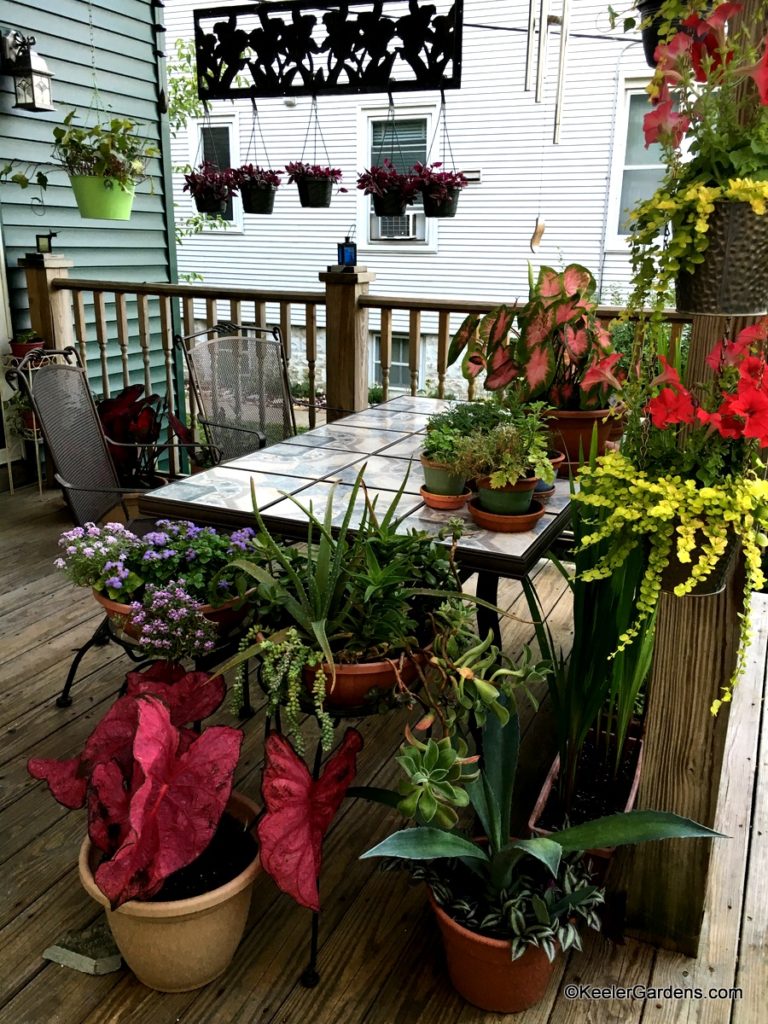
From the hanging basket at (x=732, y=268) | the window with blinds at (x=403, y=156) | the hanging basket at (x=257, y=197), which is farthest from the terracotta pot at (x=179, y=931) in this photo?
the window with blinds at (x=403, y=156)

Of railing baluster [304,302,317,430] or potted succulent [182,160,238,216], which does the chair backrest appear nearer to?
railing baluster [304,302,317,430]

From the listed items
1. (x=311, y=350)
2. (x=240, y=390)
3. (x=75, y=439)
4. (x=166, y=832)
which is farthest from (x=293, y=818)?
(x=311, y=350)

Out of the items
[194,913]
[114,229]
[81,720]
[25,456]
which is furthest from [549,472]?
[114,229]

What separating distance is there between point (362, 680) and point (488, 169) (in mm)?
7376

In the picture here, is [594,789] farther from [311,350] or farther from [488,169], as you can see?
[488,169]

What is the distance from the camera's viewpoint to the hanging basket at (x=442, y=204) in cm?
365

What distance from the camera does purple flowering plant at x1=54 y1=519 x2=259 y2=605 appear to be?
1856 mm

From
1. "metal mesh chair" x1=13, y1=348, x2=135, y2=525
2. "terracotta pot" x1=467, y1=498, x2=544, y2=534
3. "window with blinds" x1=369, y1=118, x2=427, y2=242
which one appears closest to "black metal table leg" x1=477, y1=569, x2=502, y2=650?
"terracotta pot" x1=467, y1=498, x2=544, y2=534

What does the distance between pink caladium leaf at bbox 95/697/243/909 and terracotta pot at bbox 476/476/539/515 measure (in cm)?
75

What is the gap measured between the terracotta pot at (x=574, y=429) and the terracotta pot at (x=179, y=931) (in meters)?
1.28

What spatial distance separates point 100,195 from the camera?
13.1 ft

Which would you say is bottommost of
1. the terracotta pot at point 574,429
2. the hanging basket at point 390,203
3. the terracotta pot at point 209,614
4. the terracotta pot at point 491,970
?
the terracotta pot at point 491,970

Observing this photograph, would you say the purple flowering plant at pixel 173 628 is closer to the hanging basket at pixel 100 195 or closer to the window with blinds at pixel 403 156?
the hanging basket at pixel 100 195

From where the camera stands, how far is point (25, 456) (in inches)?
181
